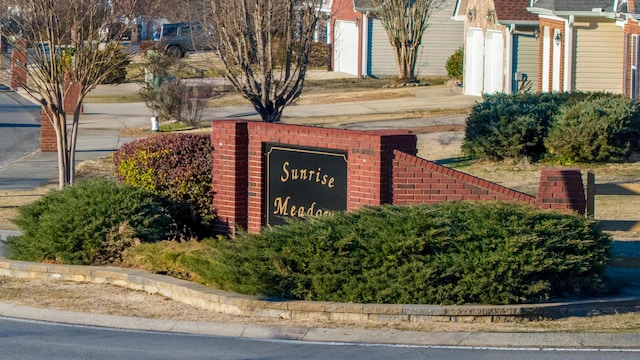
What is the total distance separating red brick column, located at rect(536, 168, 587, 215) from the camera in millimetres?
10844

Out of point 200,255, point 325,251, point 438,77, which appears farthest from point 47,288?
point 438,77

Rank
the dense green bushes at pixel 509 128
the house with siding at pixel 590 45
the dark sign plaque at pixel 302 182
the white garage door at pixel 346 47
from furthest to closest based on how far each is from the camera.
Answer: the white garage door at pixel 346 47
the house with siding at pixel 590 45
the dense green bushes at pixel 509 128
the dark sign plaque at pixel 302 182

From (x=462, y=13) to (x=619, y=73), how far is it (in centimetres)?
1284

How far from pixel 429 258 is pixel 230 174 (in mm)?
4064

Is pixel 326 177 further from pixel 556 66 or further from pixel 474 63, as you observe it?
pixel 474 63

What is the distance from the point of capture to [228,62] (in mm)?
21859

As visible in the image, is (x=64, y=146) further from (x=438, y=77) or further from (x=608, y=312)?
(x=438, y=77)

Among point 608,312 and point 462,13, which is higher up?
point 462,13

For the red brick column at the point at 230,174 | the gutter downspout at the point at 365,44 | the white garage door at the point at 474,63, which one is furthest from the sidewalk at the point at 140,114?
the red brick column at the point at 230,174

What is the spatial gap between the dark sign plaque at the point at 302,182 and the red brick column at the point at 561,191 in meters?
2.44

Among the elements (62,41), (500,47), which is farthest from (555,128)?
(500,47)

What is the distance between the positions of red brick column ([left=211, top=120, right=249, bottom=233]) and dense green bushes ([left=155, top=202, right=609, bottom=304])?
2.65 meters

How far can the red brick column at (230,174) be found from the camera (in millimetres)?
12961

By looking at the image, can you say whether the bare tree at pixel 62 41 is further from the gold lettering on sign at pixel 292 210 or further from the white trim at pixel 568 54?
the white trim at pixel 568 54
